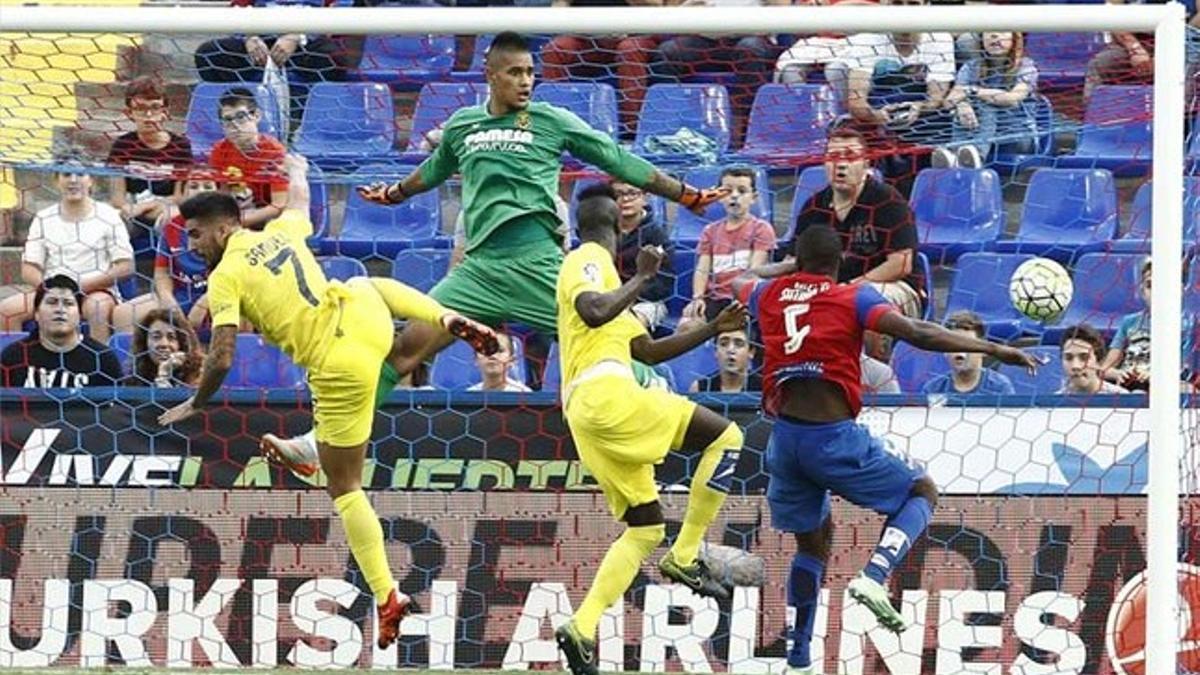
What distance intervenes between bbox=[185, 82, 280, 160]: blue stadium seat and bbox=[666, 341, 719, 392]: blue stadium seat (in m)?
1.93

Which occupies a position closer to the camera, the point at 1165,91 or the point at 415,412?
the point at 1165,91

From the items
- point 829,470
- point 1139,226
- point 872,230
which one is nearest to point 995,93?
point 872,230

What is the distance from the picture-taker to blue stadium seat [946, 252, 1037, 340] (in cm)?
1004

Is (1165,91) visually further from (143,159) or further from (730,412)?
(143,159)

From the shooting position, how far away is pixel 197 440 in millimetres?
9438

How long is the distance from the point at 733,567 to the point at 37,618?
2729 millimetres

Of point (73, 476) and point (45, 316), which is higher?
point (45, 316)

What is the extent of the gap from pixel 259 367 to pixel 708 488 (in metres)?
2.45

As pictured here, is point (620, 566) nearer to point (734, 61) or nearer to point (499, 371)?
point (499, 371)

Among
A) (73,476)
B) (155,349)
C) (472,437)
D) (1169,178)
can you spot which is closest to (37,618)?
(73,476)

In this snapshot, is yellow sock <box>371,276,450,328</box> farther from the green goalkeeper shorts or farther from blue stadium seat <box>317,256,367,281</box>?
blue stadium seat <box>317,256,367,281</box>

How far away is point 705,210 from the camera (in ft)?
33.7

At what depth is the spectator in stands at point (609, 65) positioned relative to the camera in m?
9.95

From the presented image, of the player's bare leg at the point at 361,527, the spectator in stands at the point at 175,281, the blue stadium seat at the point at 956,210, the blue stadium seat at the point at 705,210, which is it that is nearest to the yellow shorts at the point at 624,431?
the player's bare leg at the point at 361,527
